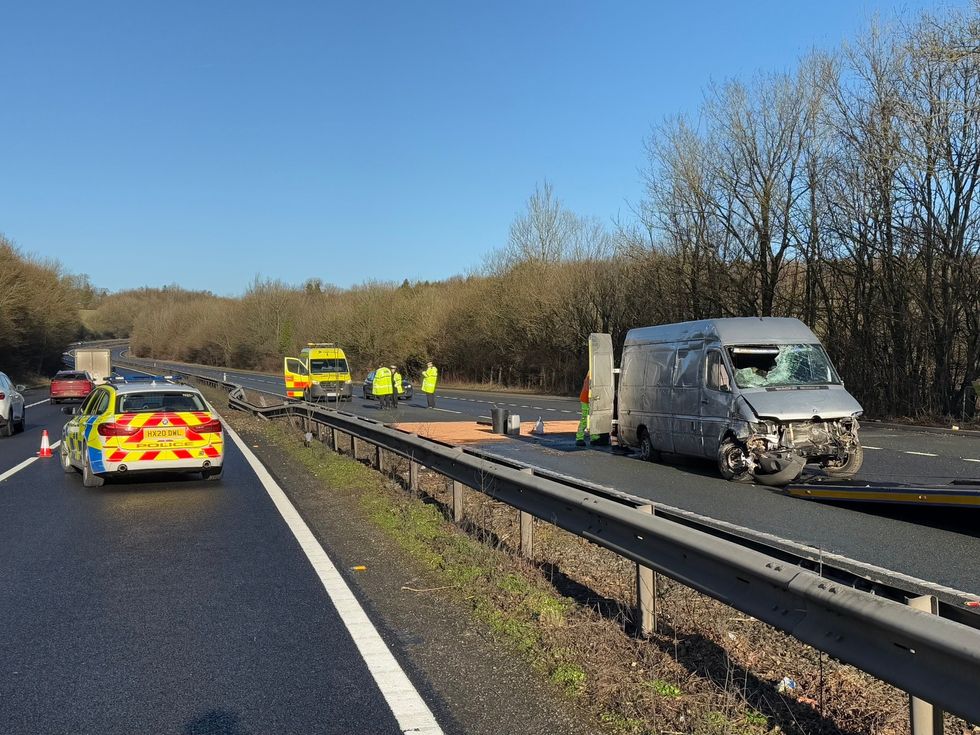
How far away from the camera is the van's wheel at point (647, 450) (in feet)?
51.0

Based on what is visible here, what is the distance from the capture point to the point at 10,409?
2227 centimetres

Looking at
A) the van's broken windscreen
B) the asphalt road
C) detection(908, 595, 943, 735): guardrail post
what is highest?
the van's broken windscreen

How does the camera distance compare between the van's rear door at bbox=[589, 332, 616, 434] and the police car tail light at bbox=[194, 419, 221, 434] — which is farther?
the van's rear door at bbox=[589, 332, 616, 434]

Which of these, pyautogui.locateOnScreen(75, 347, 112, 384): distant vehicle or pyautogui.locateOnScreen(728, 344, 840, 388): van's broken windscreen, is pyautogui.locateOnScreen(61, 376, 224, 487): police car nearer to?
pyautogui.locateOnScreen(728, 344, 840, 388): van's broken windscreen

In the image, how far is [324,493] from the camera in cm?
1108

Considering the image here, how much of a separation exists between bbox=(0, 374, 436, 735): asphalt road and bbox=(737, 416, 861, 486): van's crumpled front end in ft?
22.1

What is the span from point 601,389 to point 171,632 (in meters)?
12.9

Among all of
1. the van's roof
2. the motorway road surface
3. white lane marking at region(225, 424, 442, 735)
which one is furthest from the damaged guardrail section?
the van's roof

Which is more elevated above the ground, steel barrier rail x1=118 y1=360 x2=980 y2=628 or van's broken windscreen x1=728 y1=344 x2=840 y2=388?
van's broken windscreen x1=728 y1=344 x2=840 y2=388

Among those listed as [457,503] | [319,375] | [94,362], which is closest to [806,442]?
[457,503]

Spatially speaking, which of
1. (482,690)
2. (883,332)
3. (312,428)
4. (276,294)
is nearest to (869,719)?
(482,690)

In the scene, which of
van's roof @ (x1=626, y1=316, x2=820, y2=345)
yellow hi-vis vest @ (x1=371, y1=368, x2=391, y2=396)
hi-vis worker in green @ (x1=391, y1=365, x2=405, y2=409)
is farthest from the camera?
hi-vis worker in green @ (x1=391, y1=365, x2=405, y2=409)

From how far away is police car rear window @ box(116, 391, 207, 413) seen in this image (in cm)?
1206

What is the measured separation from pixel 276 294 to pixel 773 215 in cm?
7600
